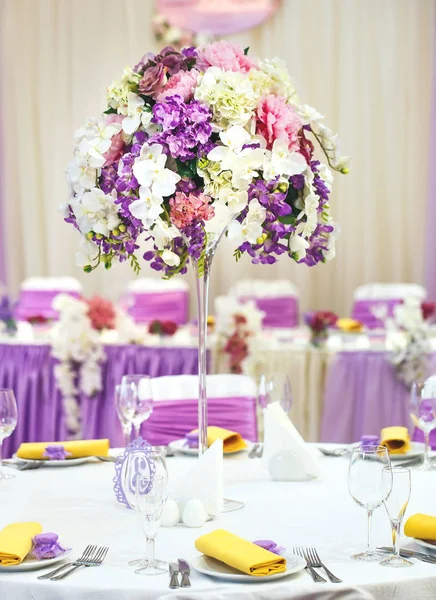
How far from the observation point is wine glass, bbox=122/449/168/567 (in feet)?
4.85

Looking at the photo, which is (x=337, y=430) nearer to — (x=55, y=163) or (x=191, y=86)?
(x=191, y=86)

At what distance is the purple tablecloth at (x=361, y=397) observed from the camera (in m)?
4.24

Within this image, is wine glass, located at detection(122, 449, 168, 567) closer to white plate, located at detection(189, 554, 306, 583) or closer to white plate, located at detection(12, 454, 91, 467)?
white plate, located at detection(189, 554, 306, 583)

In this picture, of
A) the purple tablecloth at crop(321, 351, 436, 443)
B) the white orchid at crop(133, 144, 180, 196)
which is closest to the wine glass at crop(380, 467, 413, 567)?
the white orchid at crop(133, 144, 180, 196)

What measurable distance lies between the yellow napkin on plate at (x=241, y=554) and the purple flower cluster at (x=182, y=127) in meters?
0.73

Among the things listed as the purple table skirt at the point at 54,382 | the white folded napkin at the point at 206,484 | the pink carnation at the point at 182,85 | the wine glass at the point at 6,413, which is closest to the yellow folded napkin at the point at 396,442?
the white folded napkin at the point at 206,484

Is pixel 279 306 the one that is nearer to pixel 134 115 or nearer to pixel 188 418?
pixel 188 418

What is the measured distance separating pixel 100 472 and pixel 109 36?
21.0ft

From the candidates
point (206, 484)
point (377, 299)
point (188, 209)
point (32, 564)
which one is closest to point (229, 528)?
point (206, 484)

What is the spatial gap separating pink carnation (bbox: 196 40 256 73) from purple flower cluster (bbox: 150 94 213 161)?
0.13 m

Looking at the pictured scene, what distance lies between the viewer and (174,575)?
1.43 m

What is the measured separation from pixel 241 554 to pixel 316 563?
135 mm

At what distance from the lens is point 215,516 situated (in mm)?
1806

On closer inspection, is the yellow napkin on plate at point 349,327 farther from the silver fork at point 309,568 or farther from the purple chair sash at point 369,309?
the silver fork at point 309,568
